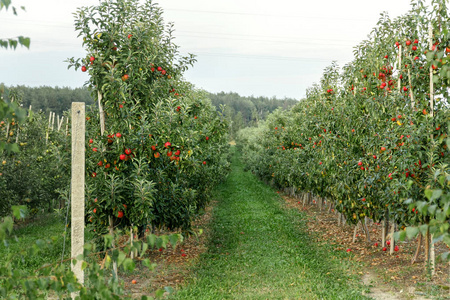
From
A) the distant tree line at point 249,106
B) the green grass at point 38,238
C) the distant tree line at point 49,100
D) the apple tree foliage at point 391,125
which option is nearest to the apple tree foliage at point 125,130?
the green grass at point 38,238

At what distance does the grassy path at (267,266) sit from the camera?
793 cm

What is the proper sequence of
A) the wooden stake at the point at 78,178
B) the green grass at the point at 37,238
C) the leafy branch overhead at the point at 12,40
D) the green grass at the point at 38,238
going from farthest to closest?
the green grass at the point at 37,238, the green grass at the point at 38,238, the wooden stake at the point at 78,178, the leafy branch overhead at the point at 12,40

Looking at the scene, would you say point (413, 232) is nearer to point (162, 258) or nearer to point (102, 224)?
point (102, 224)

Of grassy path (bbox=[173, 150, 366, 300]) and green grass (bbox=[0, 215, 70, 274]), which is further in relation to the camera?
green grass (bbox=[0, 215, 70, 274])

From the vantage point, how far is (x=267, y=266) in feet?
33.0

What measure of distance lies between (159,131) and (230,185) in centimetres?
2692

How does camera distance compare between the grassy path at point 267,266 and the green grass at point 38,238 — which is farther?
the green grass at point 38,238

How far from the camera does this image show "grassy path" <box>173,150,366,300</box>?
7.93m

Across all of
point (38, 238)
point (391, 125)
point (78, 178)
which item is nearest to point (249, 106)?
point (391, 125)

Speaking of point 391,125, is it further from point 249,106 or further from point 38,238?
point 249,106

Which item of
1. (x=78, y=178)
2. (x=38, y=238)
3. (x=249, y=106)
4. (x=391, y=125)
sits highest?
(x=249, y=106)

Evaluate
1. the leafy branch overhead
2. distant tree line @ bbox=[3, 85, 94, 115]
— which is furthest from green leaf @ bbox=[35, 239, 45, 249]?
distant tree line @ bbox=[3, 85, 94, 115]

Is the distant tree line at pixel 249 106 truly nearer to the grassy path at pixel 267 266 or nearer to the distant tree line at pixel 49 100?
the distant tree line at pixel 49 100

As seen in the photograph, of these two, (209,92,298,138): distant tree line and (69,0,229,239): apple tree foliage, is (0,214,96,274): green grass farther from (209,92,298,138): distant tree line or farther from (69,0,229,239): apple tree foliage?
(209,92,298,138): distant tree line
